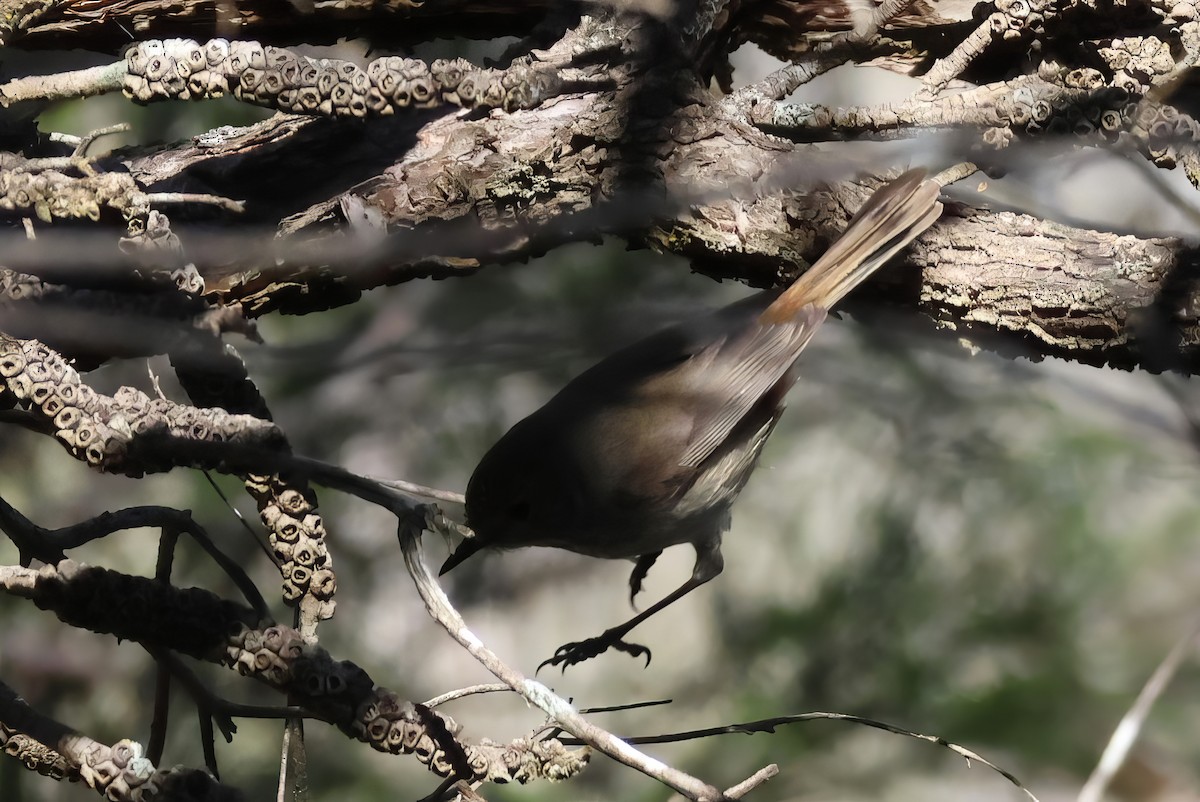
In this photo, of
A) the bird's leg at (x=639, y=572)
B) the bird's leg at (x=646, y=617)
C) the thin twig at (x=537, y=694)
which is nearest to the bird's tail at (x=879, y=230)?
the bird's leg at (x=646, y=617)

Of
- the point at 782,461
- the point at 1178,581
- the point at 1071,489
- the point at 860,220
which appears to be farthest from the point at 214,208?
the point at 1178,581

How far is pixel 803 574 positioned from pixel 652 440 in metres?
2.23

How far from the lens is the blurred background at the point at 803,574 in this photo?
13.5 feet

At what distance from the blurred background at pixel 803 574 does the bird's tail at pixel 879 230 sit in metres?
1.29

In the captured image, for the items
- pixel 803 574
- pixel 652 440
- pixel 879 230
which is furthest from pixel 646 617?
pixel 803 574

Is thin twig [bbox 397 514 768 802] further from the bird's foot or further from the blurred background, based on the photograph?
the blurred background

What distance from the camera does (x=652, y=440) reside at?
2.86 m

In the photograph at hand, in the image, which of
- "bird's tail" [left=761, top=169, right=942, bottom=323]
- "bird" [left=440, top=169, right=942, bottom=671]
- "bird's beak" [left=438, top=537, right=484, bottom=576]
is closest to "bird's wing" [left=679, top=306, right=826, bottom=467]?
"bird" [left=440, top=169, right=942, bottom=671]

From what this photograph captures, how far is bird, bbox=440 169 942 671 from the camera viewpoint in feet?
8.94

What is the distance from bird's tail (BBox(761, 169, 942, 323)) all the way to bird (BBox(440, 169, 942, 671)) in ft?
0.10

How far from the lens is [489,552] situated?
2943 millimetres

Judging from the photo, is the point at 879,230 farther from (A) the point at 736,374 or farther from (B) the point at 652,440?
(B) the point at 652,440

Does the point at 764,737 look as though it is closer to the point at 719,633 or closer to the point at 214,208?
the point at 719,633

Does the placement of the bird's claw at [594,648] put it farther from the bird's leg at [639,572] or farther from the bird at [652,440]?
the bird's leg at [639,572]
